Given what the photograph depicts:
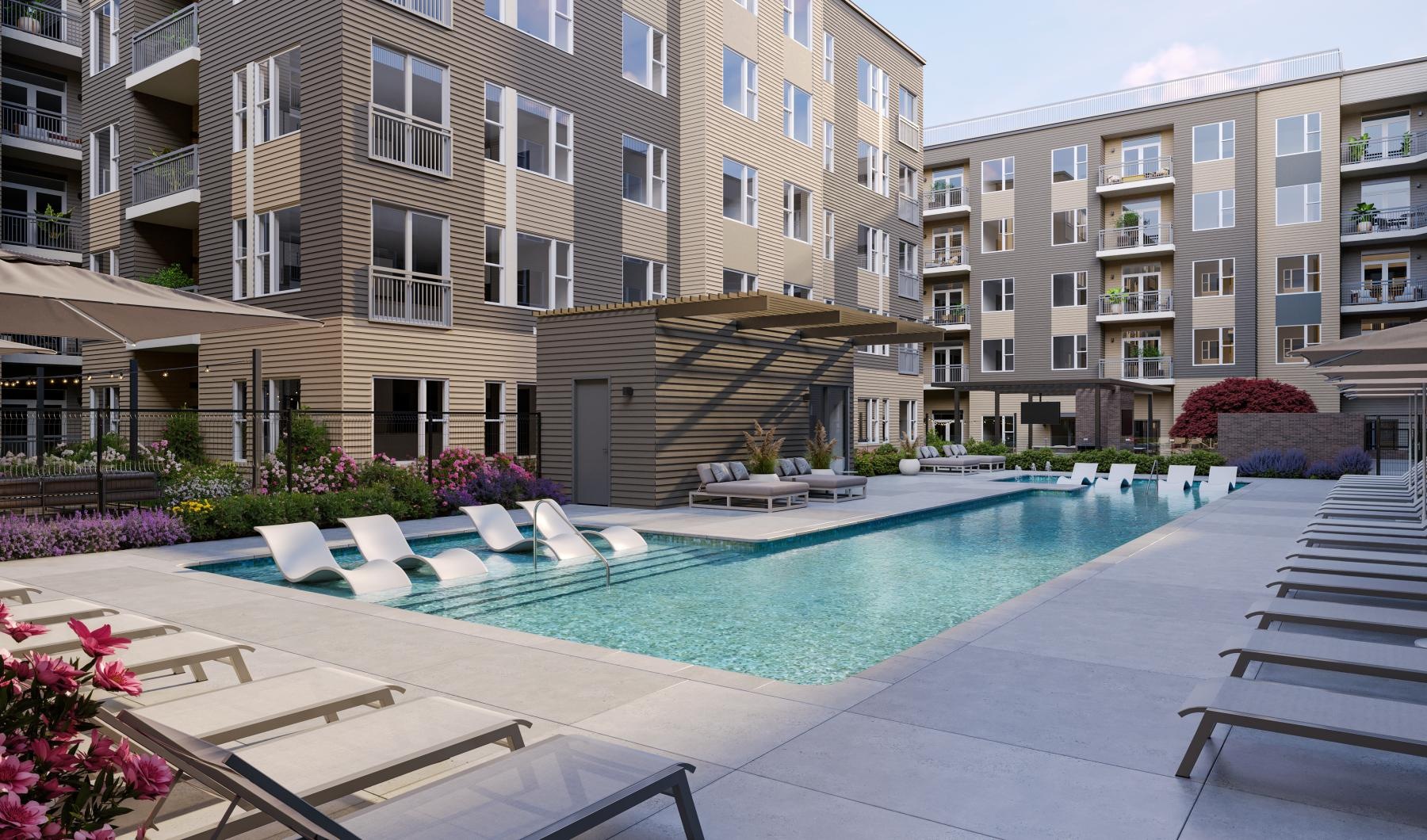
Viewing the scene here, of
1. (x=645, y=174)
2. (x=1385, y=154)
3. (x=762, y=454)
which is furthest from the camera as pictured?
(x=1385, y=154)

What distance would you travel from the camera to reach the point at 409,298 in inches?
698

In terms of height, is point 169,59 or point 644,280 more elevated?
point 169,59

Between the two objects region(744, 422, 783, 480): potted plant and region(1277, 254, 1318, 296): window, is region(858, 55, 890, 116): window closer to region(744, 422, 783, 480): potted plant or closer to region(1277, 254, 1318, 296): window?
region(744, 422, 783, 480): potted plant

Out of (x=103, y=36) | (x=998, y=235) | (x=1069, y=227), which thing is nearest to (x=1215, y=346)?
(x=1069, y=227)

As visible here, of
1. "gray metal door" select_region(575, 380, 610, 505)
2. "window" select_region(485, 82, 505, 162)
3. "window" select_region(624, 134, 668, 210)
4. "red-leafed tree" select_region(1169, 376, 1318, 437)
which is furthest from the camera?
"red-leafed tree" select_region(1169, 376, 1318, 437)

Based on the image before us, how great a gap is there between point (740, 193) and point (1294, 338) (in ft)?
84.4

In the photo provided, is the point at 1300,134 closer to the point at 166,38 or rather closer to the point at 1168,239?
the point at 1168,239

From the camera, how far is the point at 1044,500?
67.4ft

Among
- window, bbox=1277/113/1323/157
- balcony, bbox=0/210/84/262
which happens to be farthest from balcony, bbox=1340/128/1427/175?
balcony, bbox=0/210/84/262

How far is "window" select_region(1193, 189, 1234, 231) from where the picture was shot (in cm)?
3778

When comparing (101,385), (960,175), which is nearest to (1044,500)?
(101,385)

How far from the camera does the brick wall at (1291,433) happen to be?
26203mm

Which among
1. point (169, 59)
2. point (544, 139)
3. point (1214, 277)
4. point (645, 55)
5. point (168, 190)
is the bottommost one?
point (168, 190)

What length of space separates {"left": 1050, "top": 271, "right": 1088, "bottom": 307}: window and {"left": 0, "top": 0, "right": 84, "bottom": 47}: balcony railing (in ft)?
126
